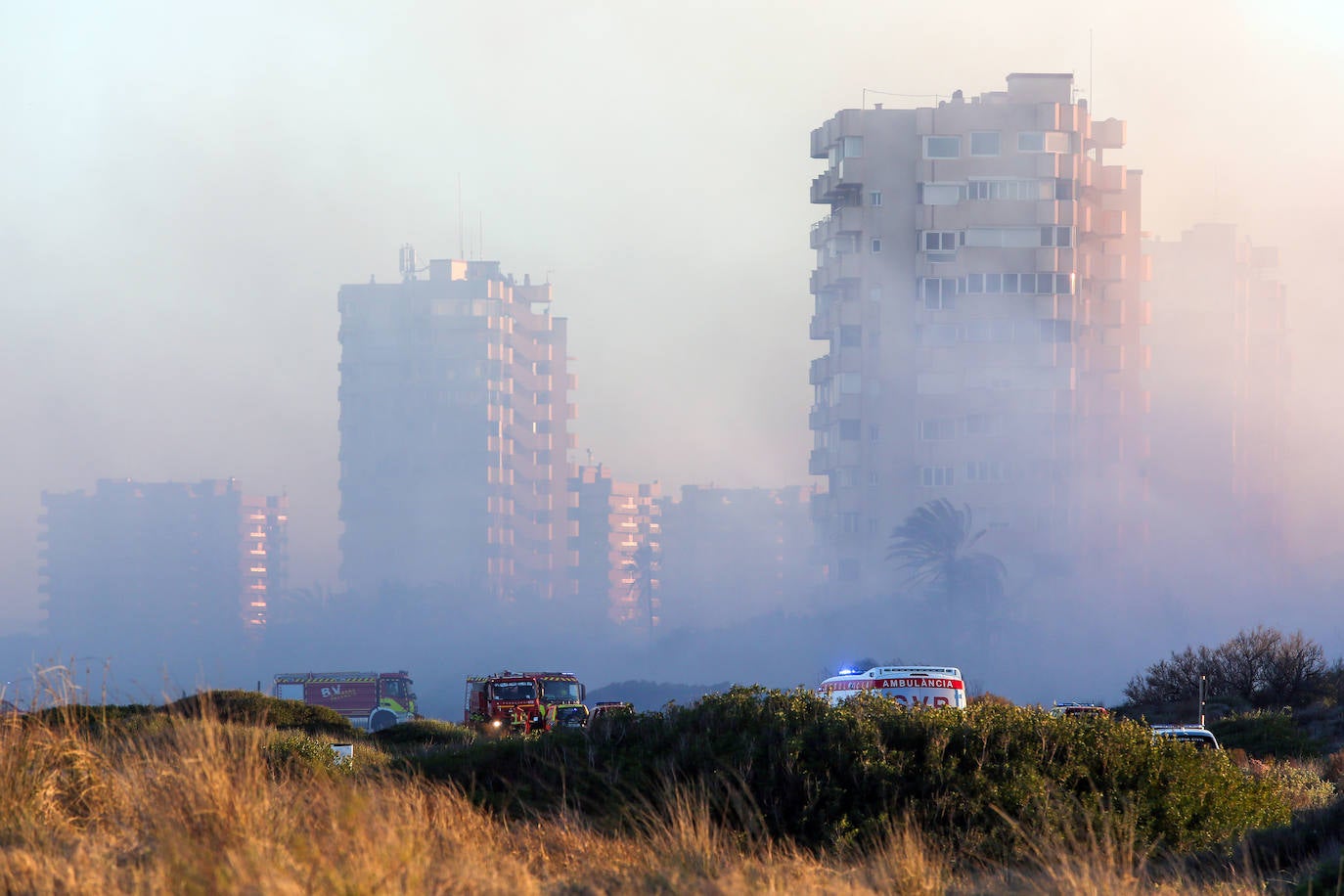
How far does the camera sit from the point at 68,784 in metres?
12.4

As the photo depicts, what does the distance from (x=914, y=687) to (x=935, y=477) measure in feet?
457

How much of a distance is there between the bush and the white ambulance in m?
1.30

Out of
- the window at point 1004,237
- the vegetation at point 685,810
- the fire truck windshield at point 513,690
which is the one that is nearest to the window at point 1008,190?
the window at point 1004,237

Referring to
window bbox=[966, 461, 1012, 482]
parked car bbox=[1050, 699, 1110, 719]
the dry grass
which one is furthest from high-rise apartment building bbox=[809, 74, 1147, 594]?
the dry grass

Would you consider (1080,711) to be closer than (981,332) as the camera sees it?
Yes

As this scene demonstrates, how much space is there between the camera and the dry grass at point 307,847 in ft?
29.5

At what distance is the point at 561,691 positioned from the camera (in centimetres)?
4388

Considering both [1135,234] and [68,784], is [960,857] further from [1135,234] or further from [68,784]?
[1135,234]

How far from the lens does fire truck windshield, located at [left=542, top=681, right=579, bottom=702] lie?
1720 inches

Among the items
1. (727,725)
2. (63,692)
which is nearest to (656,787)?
(727,725)

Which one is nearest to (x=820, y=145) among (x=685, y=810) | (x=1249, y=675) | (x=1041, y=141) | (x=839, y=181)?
(x=839, y=181)

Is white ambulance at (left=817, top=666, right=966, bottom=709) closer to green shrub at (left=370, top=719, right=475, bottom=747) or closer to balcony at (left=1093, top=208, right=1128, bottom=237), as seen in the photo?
green shrub at (left=370, top=719, right=475, bottom=747)

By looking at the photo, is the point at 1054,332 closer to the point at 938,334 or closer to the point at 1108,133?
the point at 938,334

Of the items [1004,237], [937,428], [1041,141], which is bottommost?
[937,428]
